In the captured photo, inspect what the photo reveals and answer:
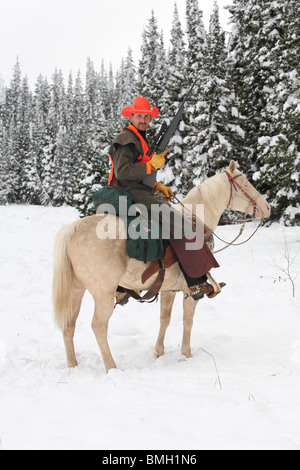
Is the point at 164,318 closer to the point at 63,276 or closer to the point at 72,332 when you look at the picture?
the point at 72,332

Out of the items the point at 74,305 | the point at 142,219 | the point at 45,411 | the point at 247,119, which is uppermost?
the point at 247,119

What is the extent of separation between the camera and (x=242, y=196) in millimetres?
5441

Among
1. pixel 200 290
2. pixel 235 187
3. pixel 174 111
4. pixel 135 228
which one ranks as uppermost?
pixel 174 111

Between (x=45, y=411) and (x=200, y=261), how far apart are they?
8.75 ft

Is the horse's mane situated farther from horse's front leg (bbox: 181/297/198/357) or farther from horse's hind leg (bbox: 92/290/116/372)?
horse's hind leg (bbox: 92/290/116/372)

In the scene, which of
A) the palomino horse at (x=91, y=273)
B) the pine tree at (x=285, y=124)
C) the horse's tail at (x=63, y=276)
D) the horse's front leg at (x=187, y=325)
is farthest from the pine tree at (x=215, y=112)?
the horse's tail at (x=63, y=276)

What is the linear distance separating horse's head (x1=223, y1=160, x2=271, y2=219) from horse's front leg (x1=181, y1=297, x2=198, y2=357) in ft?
5.89

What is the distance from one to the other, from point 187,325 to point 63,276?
6.87 ft

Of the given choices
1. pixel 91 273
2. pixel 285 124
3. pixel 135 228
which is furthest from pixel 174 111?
pixel 91 273

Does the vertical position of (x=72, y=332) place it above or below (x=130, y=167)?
below

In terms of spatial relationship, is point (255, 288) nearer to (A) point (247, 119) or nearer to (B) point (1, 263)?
(B) point (1, 263)

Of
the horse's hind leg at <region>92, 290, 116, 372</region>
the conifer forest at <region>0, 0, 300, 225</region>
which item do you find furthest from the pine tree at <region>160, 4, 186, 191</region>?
the horse's hind leg at <region>92, 290, 116, 372</region>
